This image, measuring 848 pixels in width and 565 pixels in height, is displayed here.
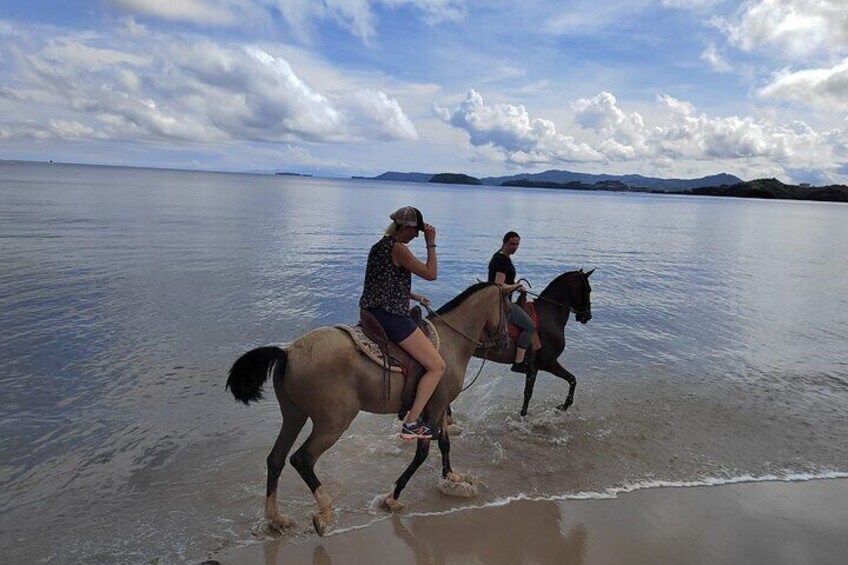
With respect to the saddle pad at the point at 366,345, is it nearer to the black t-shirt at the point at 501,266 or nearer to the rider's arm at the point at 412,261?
the rider's arm at the point at 412,261

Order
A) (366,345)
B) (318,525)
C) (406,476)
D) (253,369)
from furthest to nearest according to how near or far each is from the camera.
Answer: (406,476)
(366,345)
(318,525)
(253,369)

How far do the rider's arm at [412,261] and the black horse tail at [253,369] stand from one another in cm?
147

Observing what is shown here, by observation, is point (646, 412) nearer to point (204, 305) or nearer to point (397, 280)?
point (397, 280)

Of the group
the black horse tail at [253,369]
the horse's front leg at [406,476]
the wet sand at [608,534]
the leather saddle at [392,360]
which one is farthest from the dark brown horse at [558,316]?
the black horse tail at [253,369]

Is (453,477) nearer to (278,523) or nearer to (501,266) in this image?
(278,523)

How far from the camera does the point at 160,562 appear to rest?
17.1ft

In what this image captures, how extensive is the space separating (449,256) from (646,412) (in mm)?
21591

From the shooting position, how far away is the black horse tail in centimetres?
529

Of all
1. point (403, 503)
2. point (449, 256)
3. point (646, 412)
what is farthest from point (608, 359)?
point (449, 256)

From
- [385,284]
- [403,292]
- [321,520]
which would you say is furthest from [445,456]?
[385,284]

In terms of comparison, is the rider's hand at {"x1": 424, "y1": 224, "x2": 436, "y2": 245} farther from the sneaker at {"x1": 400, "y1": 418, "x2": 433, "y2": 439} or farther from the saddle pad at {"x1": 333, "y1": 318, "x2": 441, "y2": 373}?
the sneaker at {"x1": 400, "y1": 418, "x2": 433, "y2": 439}

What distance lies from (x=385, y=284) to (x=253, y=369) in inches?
61.4

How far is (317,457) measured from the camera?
5496 millimetres

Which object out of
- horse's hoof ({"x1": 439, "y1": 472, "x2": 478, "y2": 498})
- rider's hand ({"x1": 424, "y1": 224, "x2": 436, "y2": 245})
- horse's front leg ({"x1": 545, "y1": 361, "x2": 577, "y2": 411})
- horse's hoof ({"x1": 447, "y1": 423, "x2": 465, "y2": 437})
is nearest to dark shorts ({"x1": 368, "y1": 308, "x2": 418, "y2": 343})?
rider's hand ({"x1": 424, "y1": 224, "x2": 436, "y2": 245})
